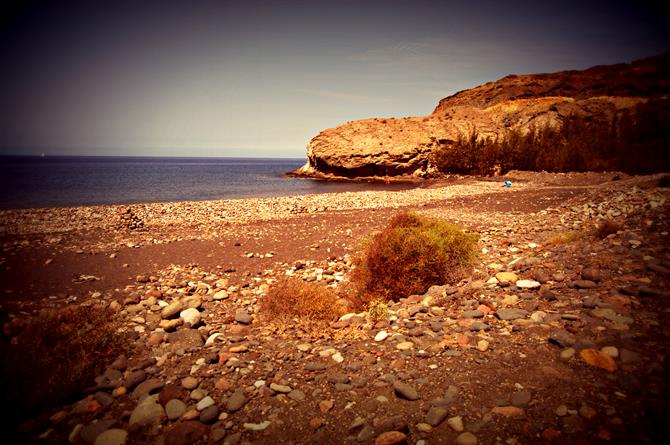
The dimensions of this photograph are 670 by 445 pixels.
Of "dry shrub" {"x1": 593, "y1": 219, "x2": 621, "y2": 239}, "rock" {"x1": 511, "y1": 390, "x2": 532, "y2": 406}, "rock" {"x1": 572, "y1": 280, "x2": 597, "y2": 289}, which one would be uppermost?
"dry shrub" {"x1": 593, "y1": 219, "x2": 621, "y2": 239}

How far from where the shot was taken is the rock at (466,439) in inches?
95.6

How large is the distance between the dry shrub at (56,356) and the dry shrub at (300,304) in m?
2.09

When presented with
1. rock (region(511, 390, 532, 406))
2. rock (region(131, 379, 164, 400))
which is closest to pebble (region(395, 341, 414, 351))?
rock (region(511, 390, 532, 406))

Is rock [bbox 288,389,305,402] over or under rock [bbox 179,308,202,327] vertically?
under

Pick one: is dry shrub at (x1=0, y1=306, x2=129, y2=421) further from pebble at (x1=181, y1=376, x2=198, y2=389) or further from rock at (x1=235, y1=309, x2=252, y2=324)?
rock at (x1=235, y1=309, x2=252, y2=324)

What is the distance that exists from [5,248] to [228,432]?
492 inches

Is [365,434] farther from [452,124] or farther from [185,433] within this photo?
[452,124]

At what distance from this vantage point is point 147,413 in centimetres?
310

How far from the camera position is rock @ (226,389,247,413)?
10.3 ft

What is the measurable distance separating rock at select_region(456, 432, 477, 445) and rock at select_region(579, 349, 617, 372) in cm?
147

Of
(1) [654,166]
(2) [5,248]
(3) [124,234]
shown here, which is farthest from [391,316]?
(1) [654,166]

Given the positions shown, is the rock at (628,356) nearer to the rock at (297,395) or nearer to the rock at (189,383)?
the rock at (297,395)

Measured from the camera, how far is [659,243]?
4.94 m

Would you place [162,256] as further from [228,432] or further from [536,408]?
[536,408]
